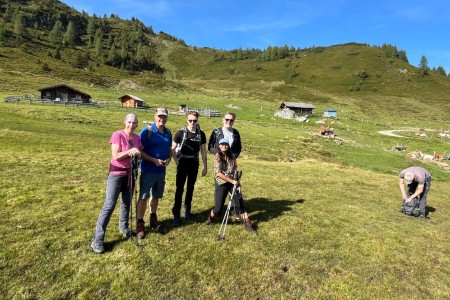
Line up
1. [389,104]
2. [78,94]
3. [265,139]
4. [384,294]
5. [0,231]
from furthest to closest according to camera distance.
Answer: [389,104], [78,94], [265,139], [0,231], [384,294]

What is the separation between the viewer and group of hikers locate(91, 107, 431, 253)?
7.65 meters

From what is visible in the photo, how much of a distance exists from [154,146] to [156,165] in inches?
20.6

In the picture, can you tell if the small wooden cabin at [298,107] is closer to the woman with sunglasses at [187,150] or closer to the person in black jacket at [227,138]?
→ the person in black jacket at [227,138]

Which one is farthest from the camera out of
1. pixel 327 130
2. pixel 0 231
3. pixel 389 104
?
pixel 389 104

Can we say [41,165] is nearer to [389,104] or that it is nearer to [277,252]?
[277,252]

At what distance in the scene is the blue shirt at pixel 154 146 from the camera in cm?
844

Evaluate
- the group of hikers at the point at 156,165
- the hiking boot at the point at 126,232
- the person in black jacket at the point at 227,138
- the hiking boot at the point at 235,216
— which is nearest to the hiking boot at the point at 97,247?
the group of hikers at the point at 156,165

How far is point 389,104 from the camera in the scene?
5842 inches

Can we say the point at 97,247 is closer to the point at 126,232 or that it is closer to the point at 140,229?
the point at 126,232

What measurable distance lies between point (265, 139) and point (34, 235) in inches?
1445

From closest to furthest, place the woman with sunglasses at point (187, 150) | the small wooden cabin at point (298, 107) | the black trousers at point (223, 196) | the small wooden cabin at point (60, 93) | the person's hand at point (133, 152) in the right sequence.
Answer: the person's hand at point (133, 152)
the woman with sunglasses at point (187, 150)
the black trousers at point (223, 196)
the small wooden cabin at point (60, 93)
the small wooden cabin at point (298, 107)

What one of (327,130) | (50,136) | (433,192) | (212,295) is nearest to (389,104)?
(327,130)

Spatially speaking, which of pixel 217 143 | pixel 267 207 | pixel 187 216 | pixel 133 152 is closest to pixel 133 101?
pixel 267 207

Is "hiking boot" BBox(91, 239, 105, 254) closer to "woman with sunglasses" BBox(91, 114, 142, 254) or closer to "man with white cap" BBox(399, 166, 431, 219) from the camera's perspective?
"woman with sunglasses" BBox(91, 114, 142, 254)
